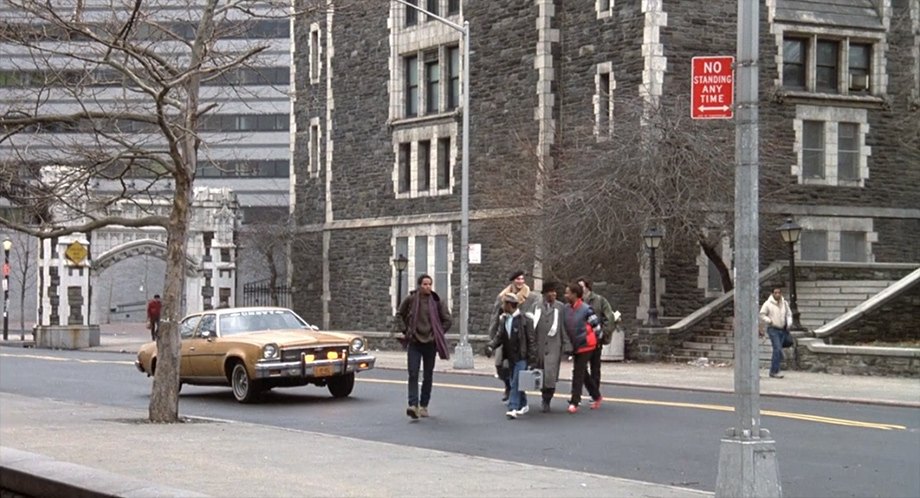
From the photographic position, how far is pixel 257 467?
1342cm

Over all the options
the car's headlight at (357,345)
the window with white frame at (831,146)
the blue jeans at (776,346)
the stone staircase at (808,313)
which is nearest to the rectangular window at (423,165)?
the window with white frame at (831,146)

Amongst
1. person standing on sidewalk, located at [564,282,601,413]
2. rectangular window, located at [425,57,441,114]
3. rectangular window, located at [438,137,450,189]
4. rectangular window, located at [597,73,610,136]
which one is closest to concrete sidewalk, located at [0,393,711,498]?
person standing on sidewalk, located at [564,282,601,413]

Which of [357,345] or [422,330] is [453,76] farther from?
[422,330]

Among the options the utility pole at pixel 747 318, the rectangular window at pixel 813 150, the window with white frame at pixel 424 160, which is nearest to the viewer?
the utility pole at pixel 747 318

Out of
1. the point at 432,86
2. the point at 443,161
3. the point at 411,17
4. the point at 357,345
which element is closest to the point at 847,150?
the point at 443,161

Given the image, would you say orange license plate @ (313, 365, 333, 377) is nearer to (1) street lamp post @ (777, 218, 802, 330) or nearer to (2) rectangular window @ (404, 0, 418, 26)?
(1) street lamp post @ (777, 218, 802, 330)

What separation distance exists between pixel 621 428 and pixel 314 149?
1396 inches

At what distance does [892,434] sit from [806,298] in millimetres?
18927

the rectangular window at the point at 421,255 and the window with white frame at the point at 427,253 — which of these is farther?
the rectangular window at the point at 421,255

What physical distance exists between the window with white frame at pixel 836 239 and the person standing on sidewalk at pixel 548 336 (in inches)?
770

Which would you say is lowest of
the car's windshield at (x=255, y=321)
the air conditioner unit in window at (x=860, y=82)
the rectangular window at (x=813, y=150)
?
the car's windshield at (x=255, y=321)

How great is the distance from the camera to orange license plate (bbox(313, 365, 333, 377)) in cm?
2173

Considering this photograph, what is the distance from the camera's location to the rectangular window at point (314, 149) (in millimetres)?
51500

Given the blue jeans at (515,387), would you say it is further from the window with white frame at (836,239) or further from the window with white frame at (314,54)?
the window with white frame at (314,54)
